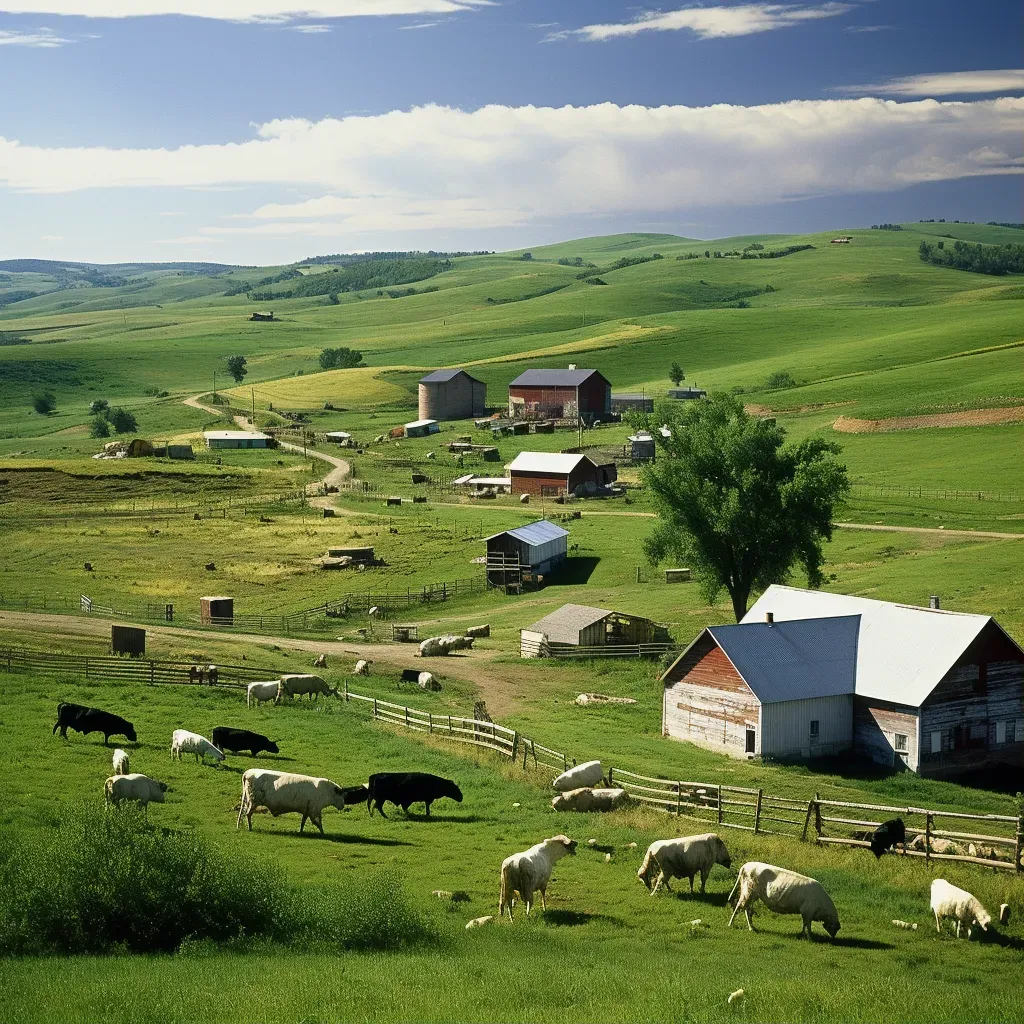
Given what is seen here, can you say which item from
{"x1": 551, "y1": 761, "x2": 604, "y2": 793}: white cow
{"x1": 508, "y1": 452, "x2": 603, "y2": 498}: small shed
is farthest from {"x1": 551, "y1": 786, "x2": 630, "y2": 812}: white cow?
{"x1": 508, "y1": 452, "x2": 603, "y2": 498}: small shed

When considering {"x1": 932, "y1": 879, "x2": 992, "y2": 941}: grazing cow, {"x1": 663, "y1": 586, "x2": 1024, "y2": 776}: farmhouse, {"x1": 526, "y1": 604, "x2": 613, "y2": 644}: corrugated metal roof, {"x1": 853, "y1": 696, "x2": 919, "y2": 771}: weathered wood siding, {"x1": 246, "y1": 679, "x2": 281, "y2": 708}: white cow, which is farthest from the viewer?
{"x1": 526, "y1": 604, "x2": 613, "y2": 644}: corrugated metal roof

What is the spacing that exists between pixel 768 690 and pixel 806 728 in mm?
1902

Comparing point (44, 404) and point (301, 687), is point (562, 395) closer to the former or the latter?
point (44, 404)

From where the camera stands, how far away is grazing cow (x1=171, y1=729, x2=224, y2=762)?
3259 centimetres

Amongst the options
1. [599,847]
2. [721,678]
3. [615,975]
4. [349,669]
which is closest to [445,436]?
[349,669]

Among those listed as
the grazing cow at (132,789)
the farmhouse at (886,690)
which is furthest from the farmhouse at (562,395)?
the grazing cow at (132,789)

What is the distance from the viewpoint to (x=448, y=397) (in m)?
154

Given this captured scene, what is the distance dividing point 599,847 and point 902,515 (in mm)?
57291

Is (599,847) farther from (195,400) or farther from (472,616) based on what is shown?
(195,400)

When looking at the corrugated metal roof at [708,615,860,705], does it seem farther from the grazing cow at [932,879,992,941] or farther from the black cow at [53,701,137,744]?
the black cow at [53,701,137,744]

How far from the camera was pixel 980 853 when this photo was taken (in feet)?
88.8

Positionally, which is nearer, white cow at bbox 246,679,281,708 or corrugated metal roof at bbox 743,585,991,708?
corrugated metal roof at bbox 743,585,991,708

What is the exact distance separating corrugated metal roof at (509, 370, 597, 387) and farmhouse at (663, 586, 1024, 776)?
326ft

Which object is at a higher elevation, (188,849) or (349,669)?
(188,849)
